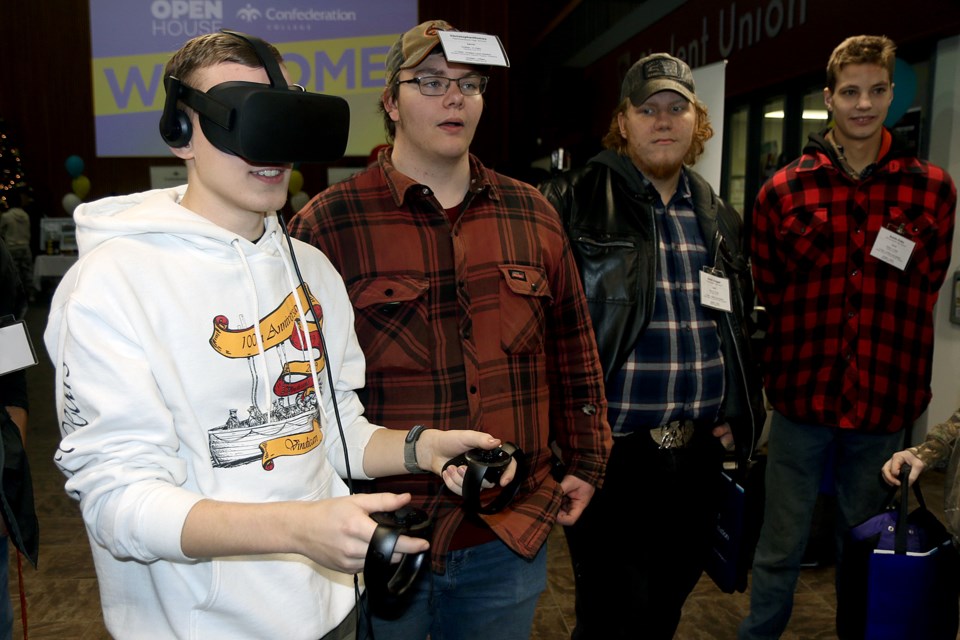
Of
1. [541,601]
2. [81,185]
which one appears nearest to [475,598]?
[541,601]

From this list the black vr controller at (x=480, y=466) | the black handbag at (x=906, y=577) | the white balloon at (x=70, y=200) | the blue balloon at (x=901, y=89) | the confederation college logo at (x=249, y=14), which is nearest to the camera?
the black vr controller at (x=480, y=466)

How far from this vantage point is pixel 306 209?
156 cm

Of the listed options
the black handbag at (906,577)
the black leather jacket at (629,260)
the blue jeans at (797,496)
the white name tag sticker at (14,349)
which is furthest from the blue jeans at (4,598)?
the blue jeans at (797,496)

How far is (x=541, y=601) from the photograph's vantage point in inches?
111

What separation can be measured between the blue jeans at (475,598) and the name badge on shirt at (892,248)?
1.42 m

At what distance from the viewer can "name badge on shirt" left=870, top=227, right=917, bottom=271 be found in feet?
7.19

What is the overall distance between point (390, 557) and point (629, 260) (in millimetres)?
1369

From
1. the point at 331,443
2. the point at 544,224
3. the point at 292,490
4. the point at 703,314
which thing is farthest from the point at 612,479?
the point at 292,490

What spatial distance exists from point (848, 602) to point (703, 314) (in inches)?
30.9

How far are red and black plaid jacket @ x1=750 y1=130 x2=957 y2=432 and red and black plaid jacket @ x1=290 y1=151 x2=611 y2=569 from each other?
A: 1.08 meters

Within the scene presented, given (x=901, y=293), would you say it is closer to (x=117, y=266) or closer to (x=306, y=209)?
(x=306, y=209)

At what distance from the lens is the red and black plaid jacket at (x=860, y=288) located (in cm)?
223

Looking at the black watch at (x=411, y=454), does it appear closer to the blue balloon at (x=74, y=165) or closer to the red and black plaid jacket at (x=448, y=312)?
the red and black plaid jacket at (x=448, y=312)

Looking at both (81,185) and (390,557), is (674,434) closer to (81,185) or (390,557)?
(390,557)
